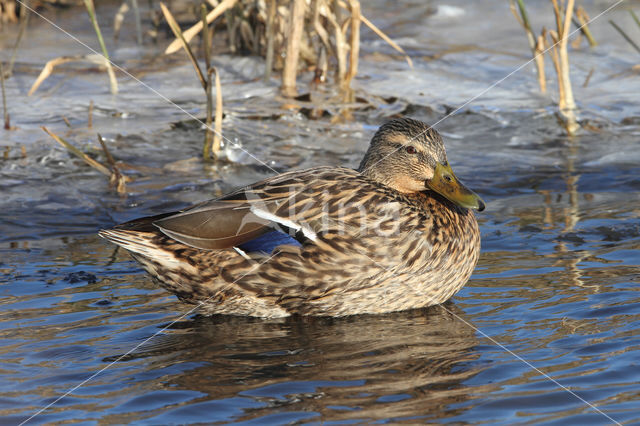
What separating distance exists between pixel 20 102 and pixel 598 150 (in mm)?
5303

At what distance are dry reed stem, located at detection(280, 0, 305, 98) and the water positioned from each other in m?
0.22

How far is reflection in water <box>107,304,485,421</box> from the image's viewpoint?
379cm

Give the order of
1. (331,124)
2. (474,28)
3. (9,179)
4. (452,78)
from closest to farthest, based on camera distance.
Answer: (9,179), (331,124), (452,78), (474,28)

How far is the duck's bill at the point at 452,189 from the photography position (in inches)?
208

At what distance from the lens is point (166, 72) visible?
9.79 m

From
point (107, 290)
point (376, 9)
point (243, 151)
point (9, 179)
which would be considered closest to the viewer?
point (107, 290)

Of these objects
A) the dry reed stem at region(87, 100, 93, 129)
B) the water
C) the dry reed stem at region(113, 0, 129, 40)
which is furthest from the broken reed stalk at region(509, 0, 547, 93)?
the dry reed stem at region(113, 0, 129, 40)

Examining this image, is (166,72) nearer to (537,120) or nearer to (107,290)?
(537,120)

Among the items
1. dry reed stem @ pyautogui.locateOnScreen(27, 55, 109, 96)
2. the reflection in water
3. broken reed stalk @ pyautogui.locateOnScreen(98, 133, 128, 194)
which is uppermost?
dry reed stem @ pyautogui.locateOnScreen(27, 55, 109, 96)

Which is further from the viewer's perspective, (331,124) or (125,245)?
(331,124)

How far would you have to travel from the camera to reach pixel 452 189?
17.6 feet

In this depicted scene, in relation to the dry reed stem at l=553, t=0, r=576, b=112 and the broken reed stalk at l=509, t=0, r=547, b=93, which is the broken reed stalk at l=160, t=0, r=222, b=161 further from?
the dry reed stem at l=553, t=0, r=576, b=112

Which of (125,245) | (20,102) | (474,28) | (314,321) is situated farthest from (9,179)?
(474,28)

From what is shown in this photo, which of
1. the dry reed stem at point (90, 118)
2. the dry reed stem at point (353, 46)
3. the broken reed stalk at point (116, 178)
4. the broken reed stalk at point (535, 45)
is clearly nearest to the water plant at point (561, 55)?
the broken reed stalk at point (535, 45)
